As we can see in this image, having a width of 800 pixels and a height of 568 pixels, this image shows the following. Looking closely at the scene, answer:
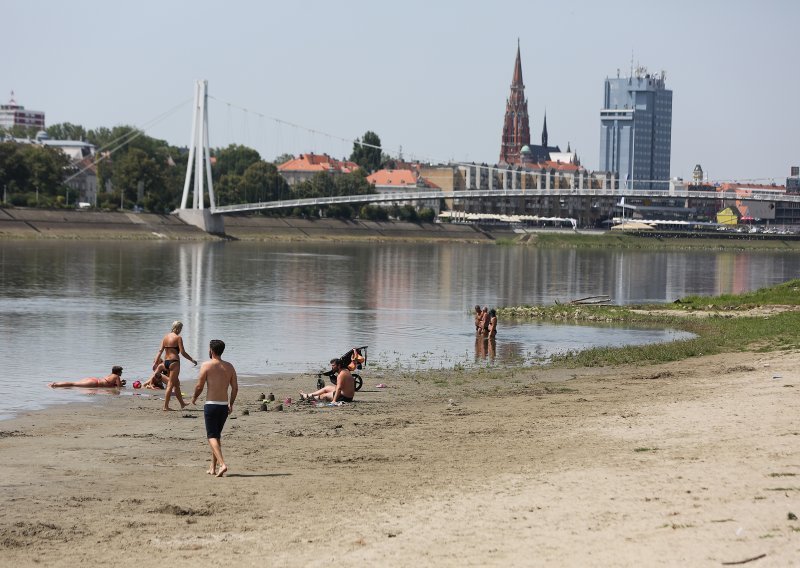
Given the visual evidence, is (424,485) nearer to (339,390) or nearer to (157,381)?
(339,390)

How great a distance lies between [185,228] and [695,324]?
7550cm

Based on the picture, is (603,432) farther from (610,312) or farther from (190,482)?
(610,312)

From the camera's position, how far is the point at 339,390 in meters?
14.5

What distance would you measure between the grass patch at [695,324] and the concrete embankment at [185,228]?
Answer: 192 ft

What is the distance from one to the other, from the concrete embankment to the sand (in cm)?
7445

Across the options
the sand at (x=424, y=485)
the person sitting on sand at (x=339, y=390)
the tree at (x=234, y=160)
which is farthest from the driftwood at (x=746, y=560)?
the tree at (x=234, y=160)

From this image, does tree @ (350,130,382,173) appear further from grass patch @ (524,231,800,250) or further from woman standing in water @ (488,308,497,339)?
woman standing in water @ (488,308,497,339)

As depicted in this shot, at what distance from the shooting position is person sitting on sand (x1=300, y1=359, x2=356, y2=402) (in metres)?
14.5

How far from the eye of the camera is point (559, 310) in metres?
32.2

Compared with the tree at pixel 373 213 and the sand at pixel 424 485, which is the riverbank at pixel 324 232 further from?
the sand at pixel 424 485

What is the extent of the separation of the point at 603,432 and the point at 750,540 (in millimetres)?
3945

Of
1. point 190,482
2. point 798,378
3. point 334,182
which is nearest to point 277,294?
point 798,378

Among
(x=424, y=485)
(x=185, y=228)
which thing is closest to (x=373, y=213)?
(x=185, y=228)

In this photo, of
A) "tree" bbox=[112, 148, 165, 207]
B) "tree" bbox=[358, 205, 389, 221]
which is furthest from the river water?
"tree" bbox=[358, 205, 389, 221]
